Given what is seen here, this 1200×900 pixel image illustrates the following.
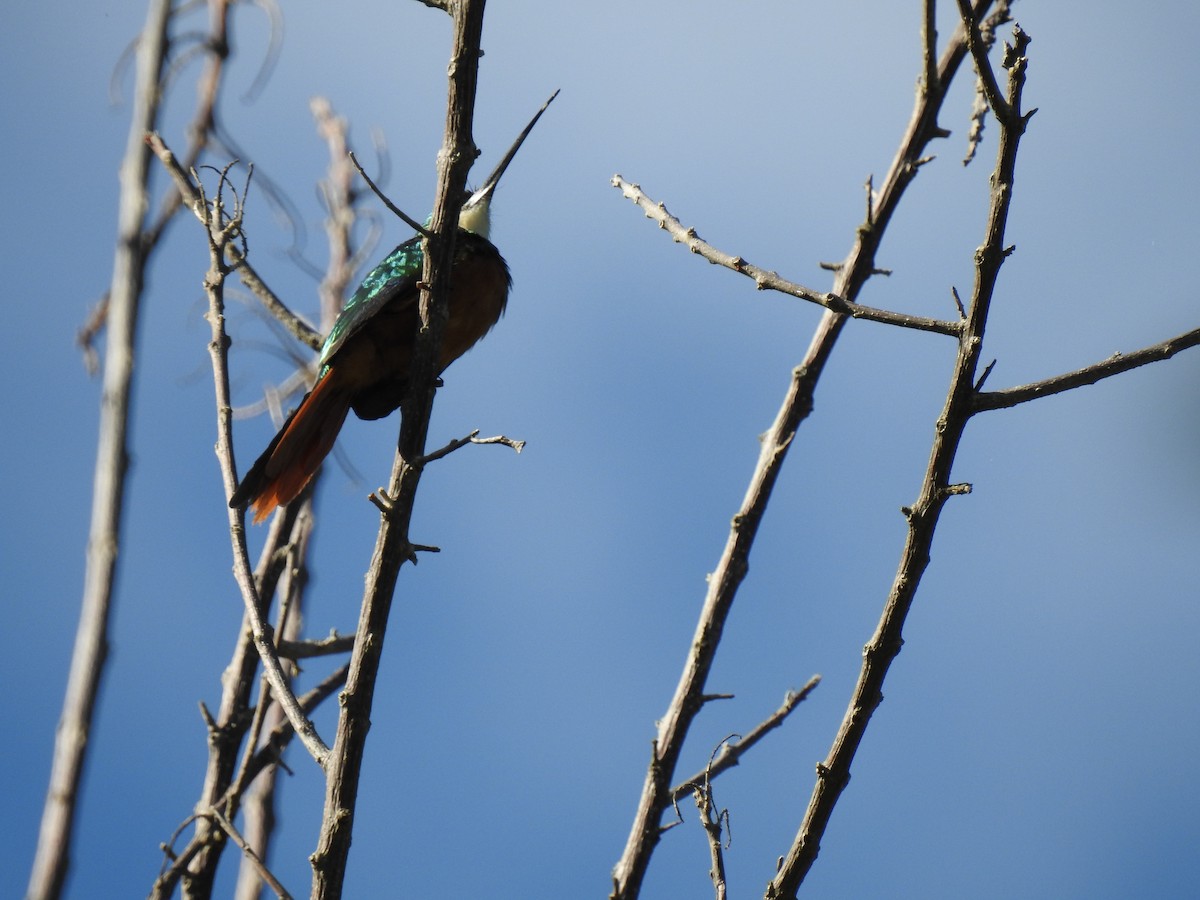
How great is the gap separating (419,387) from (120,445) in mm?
854

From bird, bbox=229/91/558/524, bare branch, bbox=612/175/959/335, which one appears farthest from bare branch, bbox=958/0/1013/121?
bird, bbox=229/91/558/524

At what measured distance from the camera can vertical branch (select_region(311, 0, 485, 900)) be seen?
97.7 inches

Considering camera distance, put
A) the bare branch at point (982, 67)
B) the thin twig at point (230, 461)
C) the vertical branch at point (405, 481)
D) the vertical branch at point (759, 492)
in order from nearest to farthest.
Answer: the bare branch at point (982, 67) < the vertical branch at point (405, 481) < the thin twig at point (230, 461) < the vertical branch at point (759, 492)

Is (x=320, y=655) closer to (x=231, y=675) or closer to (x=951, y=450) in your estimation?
(x=231, y=675)

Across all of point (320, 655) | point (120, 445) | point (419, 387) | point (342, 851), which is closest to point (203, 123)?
point (419, 387)

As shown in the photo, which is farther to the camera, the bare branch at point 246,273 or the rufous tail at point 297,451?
the rufous tail at point 297,451

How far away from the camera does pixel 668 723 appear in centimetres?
337

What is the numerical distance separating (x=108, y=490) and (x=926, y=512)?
1516 mm

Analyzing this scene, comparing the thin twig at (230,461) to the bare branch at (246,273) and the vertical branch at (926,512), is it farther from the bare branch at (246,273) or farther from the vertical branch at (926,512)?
the vertical branch at (926,512)

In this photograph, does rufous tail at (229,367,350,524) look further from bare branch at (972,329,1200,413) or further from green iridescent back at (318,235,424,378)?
bare branch at (972,329,1200,413)

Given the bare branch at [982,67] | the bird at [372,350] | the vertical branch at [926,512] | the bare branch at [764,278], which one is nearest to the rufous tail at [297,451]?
the bird at [372,350]

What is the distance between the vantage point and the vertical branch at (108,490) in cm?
201

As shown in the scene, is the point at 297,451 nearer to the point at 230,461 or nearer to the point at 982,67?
the point at 230,461

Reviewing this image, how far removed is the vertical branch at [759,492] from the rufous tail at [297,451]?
1560 millimetres
